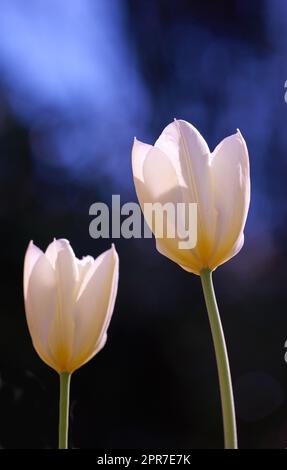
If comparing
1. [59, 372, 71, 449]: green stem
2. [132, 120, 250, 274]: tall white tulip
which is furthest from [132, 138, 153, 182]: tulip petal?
[59, 372, 71, 449]: green stem

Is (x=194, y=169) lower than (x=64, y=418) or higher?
higher

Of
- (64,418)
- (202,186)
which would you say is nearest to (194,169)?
(202,186)

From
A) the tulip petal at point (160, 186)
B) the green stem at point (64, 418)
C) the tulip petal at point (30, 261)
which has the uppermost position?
the tulip petal at point (160, 186)

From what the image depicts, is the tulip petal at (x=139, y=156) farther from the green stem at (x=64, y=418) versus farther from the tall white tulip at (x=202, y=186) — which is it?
the green stem at (x=64, y=418)

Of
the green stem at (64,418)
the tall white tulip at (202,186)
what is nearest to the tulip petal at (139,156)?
the tall white tulip at (202,186)

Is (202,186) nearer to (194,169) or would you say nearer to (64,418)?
(194,169)

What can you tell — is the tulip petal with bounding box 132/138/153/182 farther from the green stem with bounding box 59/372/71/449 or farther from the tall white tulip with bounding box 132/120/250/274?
the green stem with bounding box 59/372/71/449

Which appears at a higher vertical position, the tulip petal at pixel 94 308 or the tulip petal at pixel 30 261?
the tulip petal at pixel 30 261
